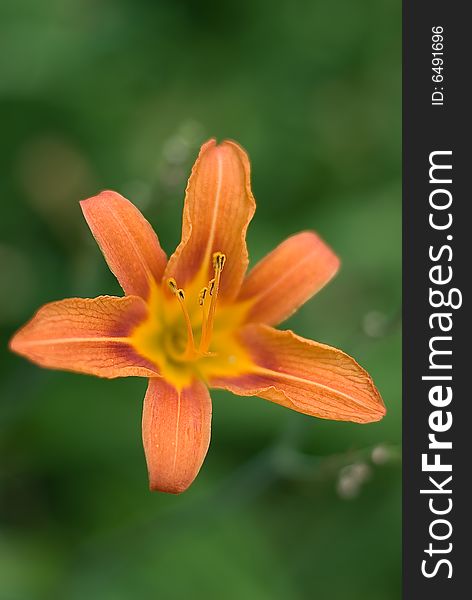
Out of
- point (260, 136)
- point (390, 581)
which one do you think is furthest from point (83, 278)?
point (390, 581)

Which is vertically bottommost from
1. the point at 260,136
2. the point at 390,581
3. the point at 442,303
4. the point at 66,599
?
the point at 66,599

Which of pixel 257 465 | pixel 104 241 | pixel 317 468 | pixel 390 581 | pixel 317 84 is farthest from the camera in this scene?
pixel 317 84

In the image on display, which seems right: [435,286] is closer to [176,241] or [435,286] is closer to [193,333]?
[193,333]

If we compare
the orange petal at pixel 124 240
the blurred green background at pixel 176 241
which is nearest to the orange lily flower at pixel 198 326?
the orange petal at pixel 124 240

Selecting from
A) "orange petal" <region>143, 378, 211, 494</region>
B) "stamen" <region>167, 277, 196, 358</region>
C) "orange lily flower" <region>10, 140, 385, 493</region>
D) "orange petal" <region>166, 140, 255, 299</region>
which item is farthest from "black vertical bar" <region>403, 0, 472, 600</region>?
"orange petal" <region>143, 378, 211, 494</region>

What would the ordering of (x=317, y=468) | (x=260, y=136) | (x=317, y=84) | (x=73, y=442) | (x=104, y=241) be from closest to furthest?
1. (x=104, y=241)
2. (x=317, y=468)
3. (x=73, y=442)
4. (x=260, y=136)
5. (x=317, y=84)

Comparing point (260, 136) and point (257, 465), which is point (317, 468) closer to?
point (257, 465)

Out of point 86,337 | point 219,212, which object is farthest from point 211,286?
point 86,337

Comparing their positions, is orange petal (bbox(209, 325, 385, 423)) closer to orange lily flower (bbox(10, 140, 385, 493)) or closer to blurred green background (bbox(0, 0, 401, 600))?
orange lily flower (bbox(10, 140, 385, 493))
